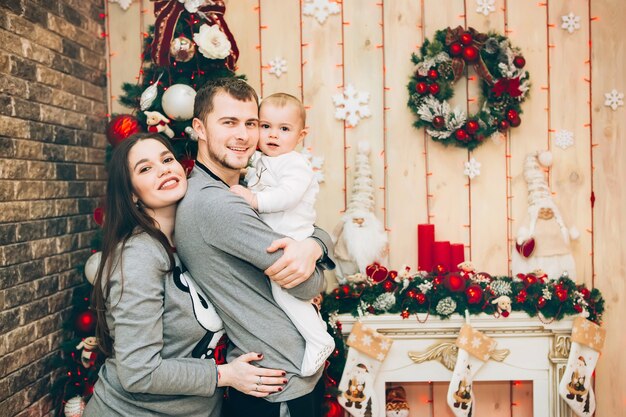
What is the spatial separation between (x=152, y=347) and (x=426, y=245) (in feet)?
5.53

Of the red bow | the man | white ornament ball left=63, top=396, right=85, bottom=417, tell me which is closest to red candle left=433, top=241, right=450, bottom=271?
the red bow

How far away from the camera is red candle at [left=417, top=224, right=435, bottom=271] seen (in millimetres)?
2932

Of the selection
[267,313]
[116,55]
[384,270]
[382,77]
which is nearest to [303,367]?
[267,313]

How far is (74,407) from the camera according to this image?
8.04 feet

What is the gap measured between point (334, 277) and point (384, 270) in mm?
403

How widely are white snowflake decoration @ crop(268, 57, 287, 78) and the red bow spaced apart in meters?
1.15

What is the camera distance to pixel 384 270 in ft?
9.02

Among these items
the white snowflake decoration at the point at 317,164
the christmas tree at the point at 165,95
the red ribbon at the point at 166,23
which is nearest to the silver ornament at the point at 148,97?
the christmas tree at the point at 165,95

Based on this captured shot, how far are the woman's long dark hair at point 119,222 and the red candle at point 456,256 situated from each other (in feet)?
5.38

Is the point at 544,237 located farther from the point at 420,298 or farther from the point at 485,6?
the point at 485,6

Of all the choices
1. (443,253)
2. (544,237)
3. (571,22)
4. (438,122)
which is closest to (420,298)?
(443,253)

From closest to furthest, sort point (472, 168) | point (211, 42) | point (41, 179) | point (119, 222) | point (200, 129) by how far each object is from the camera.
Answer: point (119, 222) < point (200, 129) < point (41, 179) < point (211, 42) < point (472, 168)

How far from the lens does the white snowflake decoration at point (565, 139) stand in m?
3.03

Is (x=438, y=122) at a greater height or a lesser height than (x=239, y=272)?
greater
